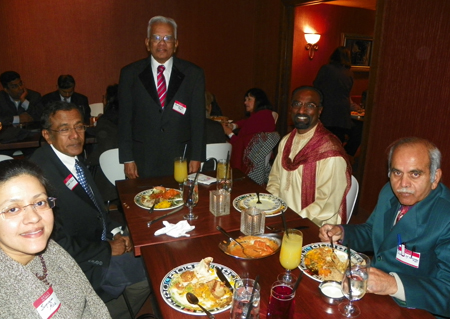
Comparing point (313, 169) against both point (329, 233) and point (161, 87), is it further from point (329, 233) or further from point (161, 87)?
point (161, 87)

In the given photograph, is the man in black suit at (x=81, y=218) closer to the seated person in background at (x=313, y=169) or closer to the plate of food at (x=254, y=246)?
the plate of food at (x=254, y=246)

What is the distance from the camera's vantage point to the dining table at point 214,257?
4.31ft

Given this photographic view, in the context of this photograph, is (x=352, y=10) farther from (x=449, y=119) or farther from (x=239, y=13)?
(x=449, y=119)

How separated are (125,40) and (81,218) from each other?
4871 millimetres

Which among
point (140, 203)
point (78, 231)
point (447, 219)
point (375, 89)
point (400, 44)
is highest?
point (400, 44)

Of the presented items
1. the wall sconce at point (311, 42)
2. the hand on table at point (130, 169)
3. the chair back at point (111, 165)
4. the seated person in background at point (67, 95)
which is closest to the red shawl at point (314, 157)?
the hand on table at point (130, 169)

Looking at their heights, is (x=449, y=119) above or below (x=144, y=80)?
below

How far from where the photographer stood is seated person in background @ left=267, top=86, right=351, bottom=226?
99.3 inches

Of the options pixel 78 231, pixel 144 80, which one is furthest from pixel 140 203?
pixel 144 80

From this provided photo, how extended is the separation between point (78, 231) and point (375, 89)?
3213 mm

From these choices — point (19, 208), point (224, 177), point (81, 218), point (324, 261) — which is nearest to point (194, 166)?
point (224, 177)

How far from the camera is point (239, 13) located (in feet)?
22.0

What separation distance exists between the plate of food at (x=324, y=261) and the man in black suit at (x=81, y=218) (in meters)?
1.07

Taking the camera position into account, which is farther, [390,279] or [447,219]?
[447,219]
